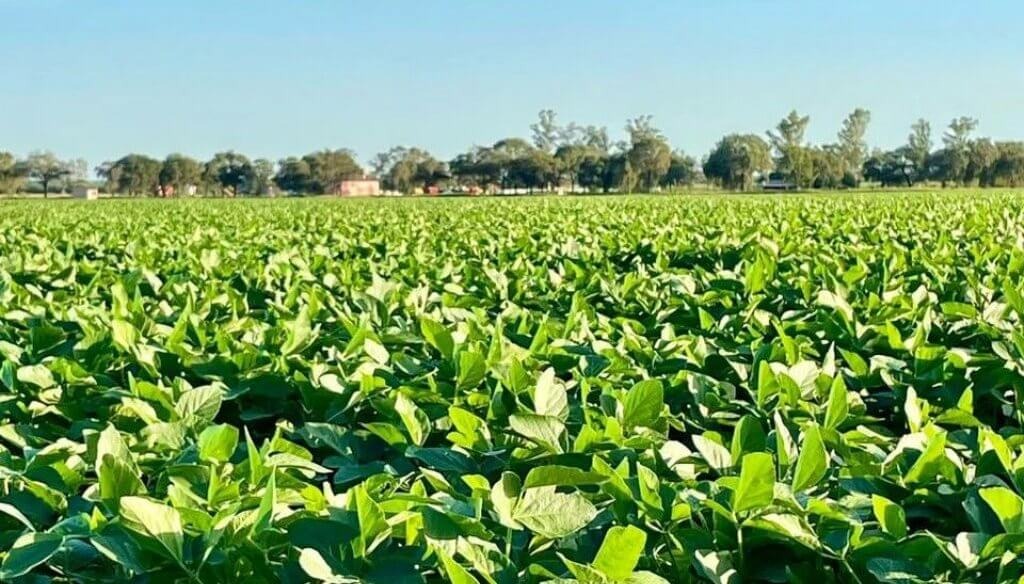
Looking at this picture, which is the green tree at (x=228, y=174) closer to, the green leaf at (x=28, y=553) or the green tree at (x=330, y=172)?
the green tree at (x=330, y=172)

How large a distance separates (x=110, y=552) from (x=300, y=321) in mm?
1481

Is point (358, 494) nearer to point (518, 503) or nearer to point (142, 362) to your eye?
point (518, 503)

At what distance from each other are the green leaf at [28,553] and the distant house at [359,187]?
109 metres

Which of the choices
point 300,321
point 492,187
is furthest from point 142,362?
point 492,187

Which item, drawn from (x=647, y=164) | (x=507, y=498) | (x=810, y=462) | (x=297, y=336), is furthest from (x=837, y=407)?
(x=647, y=164)

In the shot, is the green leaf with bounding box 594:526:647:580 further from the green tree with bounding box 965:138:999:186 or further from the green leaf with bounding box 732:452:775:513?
the green tree with bounding box 965:138:999:186

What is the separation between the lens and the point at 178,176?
104875 millimetres

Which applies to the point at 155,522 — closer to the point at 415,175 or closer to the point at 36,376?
the point at 36,376

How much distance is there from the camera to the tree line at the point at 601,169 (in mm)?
101938

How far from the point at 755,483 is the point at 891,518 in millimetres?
199

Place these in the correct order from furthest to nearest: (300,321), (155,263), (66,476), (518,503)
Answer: (155,263), (300,321), (66,476), (518,503)

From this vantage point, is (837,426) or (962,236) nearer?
(837,426)

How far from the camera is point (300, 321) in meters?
2.66

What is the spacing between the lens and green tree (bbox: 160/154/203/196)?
104938 mm
